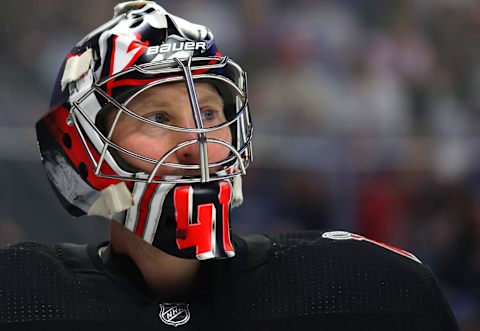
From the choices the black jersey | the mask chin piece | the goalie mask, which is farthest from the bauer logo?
the black jersey

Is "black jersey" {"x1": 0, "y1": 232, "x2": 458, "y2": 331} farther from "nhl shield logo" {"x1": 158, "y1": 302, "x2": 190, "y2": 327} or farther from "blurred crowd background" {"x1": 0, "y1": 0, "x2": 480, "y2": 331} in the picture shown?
"blurred crowd background" {"x1": 0, "y1": 0, "x2": 480, "y2": 331}

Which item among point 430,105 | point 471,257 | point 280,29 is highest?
point 280,29

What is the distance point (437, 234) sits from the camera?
4.24m

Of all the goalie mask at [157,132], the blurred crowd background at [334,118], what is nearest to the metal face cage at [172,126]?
the goalie mask at [157,132]

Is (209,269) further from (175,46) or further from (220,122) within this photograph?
(175,46)

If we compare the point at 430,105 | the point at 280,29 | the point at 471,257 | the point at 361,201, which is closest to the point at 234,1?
the point at 280,29

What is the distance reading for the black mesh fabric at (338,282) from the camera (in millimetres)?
1715

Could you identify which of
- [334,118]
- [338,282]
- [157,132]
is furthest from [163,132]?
[334,118]

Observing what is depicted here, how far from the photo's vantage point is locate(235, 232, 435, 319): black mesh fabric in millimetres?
1715

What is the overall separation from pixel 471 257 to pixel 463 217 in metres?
0.21

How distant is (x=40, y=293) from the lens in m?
1.70

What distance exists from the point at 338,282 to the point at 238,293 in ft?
0.60

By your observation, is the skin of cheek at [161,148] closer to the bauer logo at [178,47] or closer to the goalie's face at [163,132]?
the goalie's face at [163,132]

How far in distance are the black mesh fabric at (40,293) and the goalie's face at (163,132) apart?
9.4 inches
